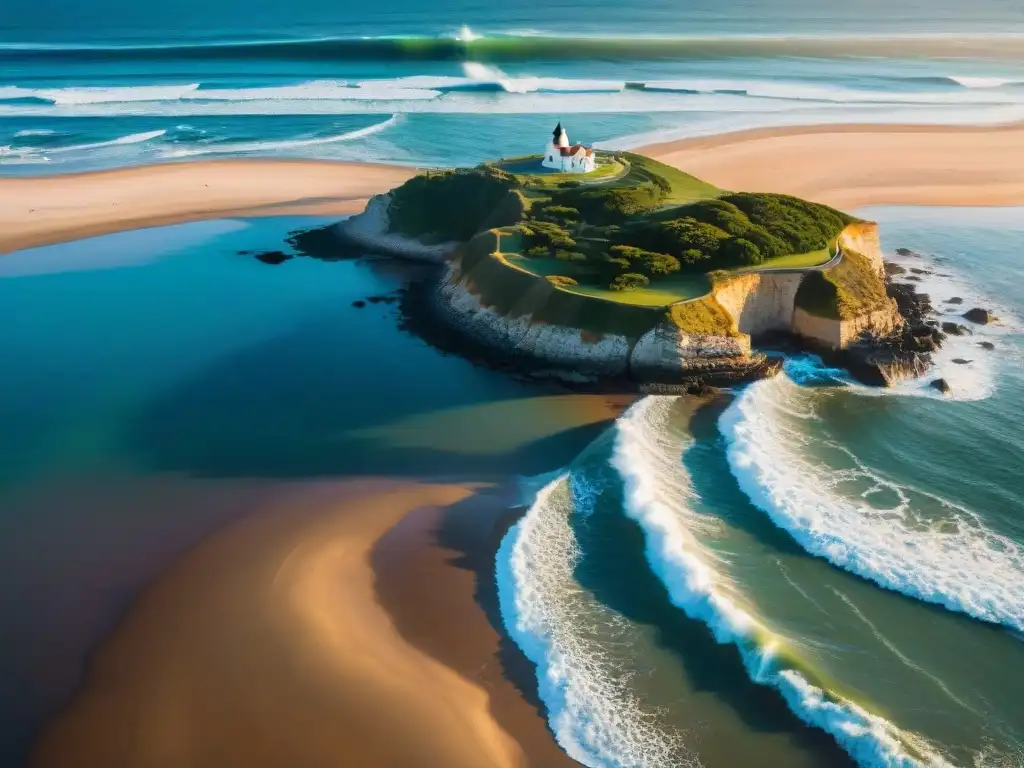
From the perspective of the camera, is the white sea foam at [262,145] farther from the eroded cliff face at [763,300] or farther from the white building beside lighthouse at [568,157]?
the eroded cliff face at [763,300]

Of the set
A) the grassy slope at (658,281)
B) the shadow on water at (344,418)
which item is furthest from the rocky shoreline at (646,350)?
the grassy slope at (658,281)

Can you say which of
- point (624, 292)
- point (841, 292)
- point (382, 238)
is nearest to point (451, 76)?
point (382, 238)

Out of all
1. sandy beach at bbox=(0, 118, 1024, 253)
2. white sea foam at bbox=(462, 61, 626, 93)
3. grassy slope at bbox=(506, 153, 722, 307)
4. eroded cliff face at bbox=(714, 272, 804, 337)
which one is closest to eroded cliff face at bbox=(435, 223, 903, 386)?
eroded cliff face at bbox=(714, 272, 804, 337)

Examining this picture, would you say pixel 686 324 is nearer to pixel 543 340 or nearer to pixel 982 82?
pixel 543 340

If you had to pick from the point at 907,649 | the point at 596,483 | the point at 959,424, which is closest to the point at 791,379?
the point at 959,424

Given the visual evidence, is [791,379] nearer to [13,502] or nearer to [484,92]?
[13,502]

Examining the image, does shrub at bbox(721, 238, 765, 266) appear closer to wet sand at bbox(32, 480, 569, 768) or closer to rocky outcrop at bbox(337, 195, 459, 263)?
rocky outcrop at bbox(337, 195, 459, 263)
